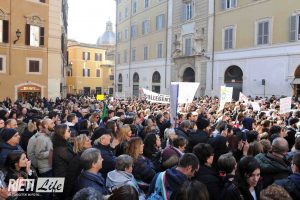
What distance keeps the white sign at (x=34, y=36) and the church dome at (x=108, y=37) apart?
2904 inches

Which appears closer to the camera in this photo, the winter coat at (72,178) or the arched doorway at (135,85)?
the winter coat at (72,178)

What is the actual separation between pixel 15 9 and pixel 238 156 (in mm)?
27326

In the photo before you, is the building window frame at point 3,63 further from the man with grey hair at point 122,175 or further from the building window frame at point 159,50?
the man with grey hair at point 122,175

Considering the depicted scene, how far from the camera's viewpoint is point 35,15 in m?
29.9

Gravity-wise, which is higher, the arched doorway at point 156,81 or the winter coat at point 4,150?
the arched doorway at point 156,81

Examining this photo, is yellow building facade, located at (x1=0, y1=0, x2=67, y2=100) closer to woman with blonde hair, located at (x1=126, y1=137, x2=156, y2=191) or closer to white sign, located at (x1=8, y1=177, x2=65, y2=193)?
white sign, located at (x1=8, y1=177, x2=65, y2=193)

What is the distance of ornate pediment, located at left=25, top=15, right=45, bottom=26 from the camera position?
29516 mm

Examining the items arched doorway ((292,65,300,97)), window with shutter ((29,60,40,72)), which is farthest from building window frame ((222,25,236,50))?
window with shutter ((29,60,40,72))

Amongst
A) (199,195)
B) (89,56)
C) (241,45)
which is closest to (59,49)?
(241,45)

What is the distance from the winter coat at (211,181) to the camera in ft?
14.1

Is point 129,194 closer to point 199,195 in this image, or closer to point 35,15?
point 199,195

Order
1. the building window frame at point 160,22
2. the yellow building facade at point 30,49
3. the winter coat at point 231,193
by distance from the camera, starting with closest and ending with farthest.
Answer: the winter coat at point 231,193 < the yellow building facade at point 30,49 < the building window frame at point 160,22

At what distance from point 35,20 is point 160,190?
94.3 feet

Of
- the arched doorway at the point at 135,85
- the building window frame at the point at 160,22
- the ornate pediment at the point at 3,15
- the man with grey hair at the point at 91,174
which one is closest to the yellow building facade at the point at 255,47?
the building window frame at the point at 160,22
